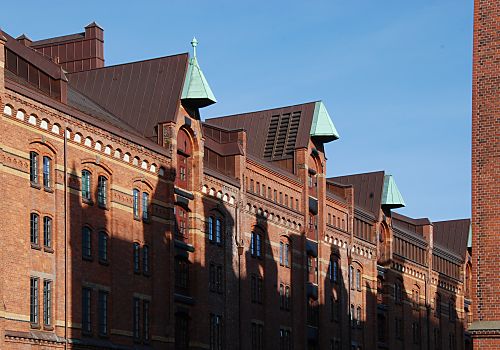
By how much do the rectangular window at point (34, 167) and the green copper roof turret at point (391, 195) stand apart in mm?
43362

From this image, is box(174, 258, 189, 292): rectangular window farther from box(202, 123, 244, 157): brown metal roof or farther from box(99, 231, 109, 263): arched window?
box(202, 123, 244, 157): brown metal roof

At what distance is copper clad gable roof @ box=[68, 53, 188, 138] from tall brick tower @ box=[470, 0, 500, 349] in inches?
1141

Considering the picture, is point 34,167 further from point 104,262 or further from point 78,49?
point 78,49

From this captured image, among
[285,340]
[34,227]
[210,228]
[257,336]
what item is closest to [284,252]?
[285,340]

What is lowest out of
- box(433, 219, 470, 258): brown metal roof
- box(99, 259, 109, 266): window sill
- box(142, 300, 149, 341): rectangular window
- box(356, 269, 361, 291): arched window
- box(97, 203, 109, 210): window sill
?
box(142, 300, 149, 341): rectangular window

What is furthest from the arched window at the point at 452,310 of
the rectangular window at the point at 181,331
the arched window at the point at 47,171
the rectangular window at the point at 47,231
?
the arched window at the point at 47,171

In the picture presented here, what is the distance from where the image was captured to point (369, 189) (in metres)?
93.2

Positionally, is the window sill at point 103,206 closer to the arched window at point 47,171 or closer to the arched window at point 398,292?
the arched window at point 47,171

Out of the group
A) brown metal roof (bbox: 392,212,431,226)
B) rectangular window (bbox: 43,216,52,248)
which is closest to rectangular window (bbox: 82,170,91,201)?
rectangular window (bbox: 43,216,52,248)

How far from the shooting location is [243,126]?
83688mm

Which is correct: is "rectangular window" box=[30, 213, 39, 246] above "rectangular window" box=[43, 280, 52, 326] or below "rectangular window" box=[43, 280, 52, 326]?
above

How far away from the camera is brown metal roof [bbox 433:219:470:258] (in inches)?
4387

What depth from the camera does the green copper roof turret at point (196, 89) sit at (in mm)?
64062

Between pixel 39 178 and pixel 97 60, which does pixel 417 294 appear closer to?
pixel 97 60
